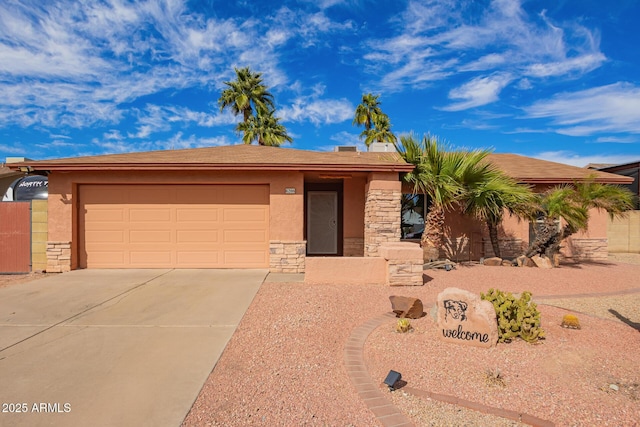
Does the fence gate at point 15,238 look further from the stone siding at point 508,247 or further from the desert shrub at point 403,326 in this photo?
the stone siding at point 508,247

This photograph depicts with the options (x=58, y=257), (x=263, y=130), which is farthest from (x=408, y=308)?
(x=263, y=130)

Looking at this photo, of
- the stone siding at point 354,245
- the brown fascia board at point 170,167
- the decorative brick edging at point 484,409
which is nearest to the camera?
the decorative brick edging at point 484,409

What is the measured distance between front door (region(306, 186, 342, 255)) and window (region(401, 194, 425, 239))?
237 centimetres

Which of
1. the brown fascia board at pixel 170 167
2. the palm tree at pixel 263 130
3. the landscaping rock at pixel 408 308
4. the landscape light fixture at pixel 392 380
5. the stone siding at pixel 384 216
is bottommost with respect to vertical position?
the landscape light fixture at pixel 392 380

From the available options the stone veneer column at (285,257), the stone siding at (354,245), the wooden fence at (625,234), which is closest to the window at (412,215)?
the stone siding at (354,245)

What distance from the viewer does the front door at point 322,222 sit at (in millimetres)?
12625

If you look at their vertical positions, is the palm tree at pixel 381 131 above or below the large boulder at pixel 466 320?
above

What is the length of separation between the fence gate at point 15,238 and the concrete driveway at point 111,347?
2.18 metres

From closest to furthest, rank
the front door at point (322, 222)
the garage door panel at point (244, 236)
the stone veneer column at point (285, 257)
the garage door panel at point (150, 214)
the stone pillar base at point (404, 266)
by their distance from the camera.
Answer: the stone pillar base at point (404, 266), the stone veneer column at point (285, 257), the garage door panel at point (150, 214), the garage door panel at point (244, 236), the front door at point (322, 222)

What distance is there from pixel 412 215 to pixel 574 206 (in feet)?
15.3

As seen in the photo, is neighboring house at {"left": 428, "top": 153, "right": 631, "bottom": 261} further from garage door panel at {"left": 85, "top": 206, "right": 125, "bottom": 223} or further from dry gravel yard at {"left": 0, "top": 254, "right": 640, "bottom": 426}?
garage door panel at {"left": 85, "top": 206, "right": 125, "bottom": 223}

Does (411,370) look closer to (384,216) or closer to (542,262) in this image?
(384,216)

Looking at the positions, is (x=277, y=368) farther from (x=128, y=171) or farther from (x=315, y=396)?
(x=128, y=171)

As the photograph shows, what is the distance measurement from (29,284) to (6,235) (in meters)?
2.57
